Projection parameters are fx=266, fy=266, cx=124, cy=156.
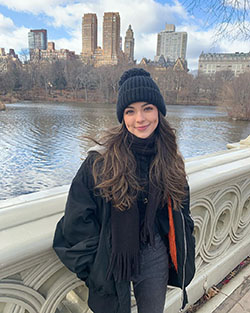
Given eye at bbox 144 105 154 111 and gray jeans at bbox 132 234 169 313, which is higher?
eye at bbox 144 105 154 111

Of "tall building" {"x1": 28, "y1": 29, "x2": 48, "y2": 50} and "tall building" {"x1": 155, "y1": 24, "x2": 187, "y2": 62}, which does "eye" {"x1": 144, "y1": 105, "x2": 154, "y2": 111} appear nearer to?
"tall building" {"x1": 155, "y1": 24, "x2": 187, "y2": 62}

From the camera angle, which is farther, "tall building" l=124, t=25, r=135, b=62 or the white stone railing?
"tall building" l=124, t=25, r=135, b=62

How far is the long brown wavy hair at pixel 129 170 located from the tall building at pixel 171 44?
147271mm

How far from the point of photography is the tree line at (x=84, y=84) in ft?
178

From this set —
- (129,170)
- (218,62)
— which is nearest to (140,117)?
(129,170)

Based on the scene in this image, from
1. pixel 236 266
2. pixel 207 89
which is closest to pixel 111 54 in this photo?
pixel 207 89

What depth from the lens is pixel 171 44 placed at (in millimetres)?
143625

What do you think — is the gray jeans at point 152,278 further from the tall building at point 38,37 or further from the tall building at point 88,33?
the tall building at point 38,37

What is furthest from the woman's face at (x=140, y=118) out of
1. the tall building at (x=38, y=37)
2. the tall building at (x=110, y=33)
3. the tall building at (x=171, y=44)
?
the tall building at (x=38, y=37)

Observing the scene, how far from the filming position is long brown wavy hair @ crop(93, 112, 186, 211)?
3.95 feet

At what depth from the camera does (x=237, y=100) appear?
33688mm

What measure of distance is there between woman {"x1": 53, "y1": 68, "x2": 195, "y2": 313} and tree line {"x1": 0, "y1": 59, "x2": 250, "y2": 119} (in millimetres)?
50211

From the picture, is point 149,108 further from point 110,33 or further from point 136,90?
point 110,33

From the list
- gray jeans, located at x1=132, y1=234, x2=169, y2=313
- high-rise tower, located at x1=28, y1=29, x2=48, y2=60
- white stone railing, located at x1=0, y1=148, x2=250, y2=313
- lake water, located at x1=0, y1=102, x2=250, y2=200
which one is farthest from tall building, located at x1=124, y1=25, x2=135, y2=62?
gray jeans, located at x1=132, y1=234, x2=169, y2=313
